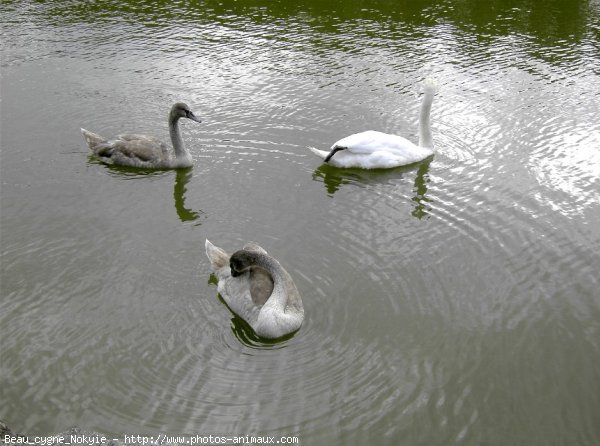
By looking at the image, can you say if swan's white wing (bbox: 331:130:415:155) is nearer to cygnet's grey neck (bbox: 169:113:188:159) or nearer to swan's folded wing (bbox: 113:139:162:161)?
cygnet's grey neck (bbox: 169:113:188:159)

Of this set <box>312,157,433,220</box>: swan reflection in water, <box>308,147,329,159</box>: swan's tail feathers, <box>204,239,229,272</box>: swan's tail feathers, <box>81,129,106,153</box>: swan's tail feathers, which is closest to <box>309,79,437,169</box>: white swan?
<box>308,147,329,159</box>: swan's tail feathers

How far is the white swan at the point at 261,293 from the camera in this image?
6.89m

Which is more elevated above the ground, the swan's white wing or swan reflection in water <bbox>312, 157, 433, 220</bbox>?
the swan's white wing

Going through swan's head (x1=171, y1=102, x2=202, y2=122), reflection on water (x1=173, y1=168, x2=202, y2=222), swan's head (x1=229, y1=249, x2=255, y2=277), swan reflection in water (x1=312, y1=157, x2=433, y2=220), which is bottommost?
swan reflection in water (x1=312, y1=157, x2=433, y2=220)

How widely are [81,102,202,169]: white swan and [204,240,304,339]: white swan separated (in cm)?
353

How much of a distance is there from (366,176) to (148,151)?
3.57 m

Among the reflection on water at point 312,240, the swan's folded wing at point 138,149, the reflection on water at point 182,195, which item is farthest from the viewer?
the swan's folded wing at point 138,149

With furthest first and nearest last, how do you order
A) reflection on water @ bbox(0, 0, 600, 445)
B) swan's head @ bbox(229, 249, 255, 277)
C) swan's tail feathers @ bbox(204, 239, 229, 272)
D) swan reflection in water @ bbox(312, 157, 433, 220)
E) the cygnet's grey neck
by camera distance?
the cygnet's grey neck → swan reflection in water @ bbox(312, 157, 433, 220) → swan's tail feathers @ bbox(204, 239, 229, 272) → swan's head @ bbox(229, 249, 255, 277) → reflection on water @ bbox(0, 0, 600, 445)

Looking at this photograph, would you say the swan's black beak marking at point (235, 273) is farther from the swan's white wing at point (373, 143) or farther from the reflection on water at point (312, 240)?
the swan's white wing at point (373, 143)

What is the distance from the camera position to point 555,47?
16203 millimetres

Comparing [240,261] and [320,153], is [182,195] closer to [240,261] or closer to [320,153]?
[320,153]

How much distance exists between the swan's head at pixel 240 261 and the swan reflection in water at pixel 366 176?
10.0ft

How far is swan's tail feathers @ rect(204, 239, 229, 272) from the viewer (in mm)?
7852

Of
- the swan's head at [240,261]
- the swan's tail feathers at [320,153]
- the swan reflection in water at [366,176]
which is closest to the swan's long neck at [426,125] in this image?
the swan reflection in water at [366,176]
